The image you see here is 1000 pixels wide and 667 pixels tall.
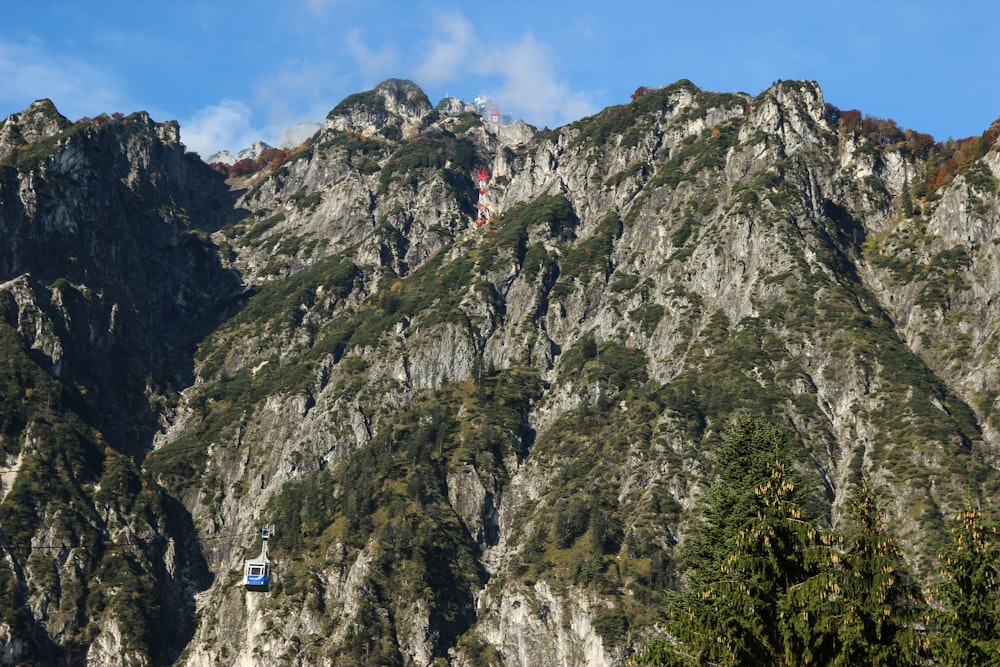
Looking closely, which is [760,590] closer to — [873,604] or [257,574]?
[873,604]

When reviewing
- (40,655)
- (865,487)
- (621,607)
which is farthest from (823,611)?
(40,655)

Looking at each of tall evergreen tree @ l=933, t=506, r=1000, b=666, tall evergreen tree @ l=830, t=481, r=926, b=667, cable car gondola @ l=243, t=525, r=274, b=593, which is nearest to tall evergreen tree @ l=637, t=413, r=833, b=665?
tall evergreen tree @ l=830, t=481, r=926, b=667

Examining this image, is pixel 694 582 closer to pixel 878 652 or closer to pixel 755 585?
pixel 755 585

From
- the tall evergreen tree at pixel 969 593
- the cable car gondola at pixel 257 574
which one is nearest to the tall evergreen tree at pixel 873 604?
the tall evergreen tree at pixel 969 593

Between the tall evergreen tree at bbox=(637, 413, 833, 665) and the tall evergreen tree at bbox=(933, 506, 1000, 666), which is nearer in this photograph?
the tall evergreen tree at bbox=(933, 506, 1000, 666)

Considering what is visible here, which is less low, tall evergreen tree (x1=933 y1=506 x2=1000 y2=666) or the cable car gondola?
the cable car gondola

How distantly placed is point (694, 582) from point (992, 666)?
47.3ft

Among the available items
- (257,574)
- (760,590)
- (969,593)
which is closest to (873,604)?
(969,593)

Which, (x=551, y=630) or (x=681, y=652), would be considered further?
(x=551, y=630)

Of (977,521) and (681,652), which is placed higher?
(977,521)

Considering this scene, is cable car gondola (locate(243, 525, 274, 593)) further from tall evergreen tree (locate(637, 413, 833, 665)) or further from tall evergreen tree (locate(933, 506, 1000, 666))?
tall evergreen tree (locate(933, 506, 1000, 666))

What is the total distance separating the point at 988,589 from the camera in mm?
42156

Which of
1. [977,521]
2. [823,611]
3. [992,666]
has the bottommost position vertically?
[992,666]

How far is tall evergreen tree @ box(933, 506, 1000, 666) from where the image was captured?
41.2m
